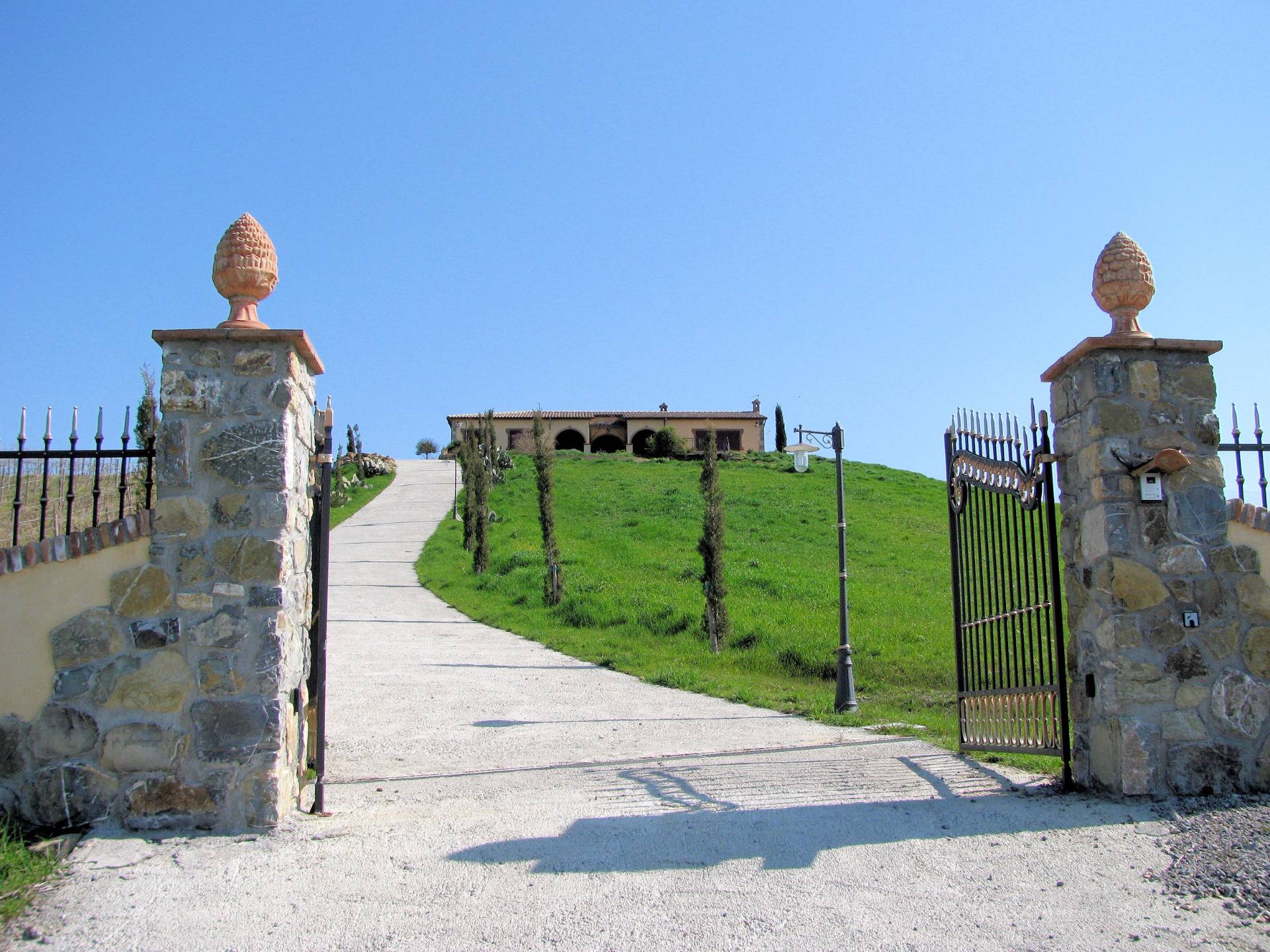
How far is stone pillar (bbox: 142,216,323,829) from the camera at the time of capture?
5375 mm

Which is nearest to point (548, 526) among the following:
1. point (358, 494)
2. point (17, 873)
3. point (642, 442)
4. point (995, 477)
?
point (995, 477)

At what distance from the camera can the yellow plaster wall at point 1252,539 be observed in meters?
6.00

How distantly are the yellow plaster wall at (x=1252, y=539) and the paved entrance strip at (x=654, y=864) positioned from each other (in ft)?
5.83

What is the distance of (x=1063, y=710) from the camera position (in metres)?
6.35

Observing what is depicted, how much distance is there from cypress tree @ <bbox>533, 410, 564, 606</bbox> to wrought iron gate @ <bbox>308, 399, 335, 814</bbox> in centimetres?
1239

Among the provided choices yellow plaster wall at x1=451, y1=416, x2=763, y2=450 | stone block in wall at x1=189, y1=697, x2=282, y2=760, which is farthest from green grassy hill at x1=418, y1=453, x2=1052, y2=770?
yellow plaster wall at x1=451, y1=416, x2=763, y2=450

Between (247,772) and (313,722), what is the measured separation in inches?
62.5

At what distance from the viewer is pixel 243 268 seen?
5.82 m

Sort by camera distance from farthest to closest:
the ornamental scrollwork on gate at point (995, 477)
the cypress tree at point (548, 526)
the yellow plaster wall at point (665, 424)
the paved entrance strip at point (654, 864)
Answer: the yellow plaster wall at point (665, 424) → the cypress tree at point (548, 526) → the ornamental scrollwork on gate at point (995, 477) → the paved entrance strip at point (654, 864)

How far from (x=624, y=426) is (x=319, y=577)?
52829 mm

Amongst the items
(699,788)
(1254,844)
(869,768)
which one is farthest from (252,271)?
(1254,844)

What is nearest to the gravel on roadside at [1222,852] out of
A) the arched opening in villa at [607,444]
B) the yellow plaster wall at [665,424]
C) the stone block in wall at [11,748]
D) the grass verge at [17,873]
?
the grass verge at [17,873]

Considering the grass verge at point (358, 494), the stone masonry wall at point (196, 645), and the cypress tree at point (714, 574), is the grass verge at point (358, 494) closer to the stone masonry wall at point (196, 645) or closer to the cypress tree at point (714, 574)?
the cypress tree at point (714, 574)

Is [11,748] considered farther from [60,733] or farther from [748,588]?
[748,588]
